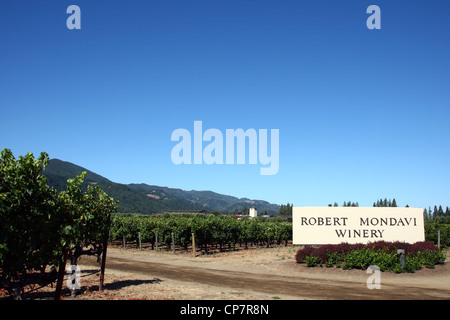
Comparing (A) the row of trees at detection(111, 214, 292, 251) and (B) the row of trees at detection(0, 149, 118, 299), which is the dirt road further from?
(A) the row of trees at detection(111, 214, 292, 251)

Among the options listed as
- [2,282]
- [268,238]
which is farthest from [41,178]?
[268,238]

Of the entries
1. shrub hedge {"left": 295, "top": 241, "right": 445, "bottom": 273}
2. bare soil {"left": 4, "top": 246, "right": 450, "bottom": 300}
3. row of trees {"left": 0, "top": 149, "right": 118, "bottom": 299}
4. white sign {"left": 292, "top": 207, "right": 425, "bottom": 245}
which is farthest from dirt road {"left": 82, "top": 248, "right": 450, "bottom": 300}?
row of trees {"left": 0, "top": 149, "right": 118, "bottom": 299}

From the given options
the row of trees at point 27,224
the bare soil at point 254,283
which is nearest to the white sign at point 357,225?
the bare soil at point 254,283

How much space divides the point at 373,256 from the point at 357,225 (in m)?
4.50

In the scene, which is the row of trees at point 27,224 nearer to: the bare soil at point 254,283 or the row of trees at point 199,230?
the bare soil at point 254,283

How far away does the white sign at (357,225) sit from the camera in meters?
25.4

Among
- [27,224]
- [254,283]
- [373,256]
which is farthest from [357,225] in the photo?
[27,224]

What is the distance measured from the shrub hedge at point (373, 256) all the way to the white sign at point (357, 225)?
2179mm

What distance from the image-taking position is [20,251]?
9.63 meters

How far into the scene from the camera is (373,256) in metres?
21.1

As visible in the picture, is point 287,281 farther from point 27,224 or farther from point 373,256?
point 27,224

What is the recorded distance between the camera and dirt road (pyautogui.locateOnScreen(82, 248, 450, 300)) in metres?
14.2

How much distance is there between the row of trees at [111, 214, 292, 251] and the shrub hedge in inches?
560

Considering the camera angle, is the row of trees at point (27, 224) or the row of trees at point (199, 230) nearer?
the row of trees at point (27, 224)
